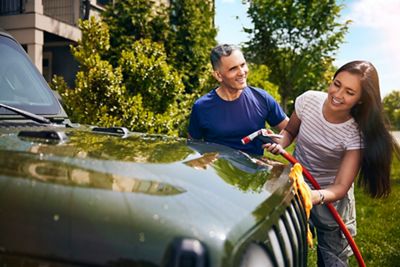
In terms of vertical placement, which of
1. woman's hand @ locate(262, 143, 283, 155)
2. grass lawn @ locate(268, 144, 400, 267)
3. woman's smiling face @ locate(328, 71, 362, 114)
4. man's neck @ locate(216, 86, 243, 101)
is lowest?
grass lawn @ locate(268, 144, 400, 267)

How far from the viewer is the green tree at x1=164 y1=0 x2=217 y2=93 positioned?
10391 mm

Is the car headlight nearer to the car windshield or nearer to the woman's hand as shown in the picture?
the woman's hand

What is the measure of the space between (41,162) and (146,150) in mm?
491

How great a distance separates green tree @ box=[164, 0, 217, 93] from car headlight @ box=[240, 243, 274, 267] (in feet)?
28.8

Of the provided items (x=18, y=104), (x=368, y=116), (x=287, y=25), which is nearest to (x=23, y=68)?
(x=18, y=104)

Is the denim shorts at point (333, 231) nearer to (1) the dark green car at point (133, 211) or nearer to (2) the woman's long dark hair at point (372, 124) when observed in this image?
(2) the woman's long dark hair at point (372, 124)

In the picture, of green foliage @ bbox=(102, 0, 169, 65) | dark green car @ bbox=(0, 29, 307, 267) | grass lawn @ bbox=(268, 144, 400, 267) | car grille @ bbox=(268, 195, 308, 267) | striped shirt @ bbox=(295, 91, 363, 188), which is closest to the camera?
dark green car @ bbox=(0, 29, 307, 267)

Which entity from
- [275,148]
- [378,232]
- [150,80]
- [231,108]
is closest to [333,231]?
[275,148]

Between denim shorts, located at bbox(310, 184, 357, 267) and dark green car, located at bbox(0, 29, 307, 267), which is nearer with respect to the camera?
dark green car, located at bbox(0, 29, 307, 267)

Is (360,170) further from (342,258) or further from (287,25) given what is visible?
(287,25)

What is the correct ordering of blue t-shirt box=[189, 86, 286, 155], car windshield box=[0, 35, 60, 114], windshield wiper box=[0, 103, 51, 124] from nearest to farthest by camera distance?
windshield wiper box=[0, 103, 51, 124] → car windshield box=[0, 35, 60, 114] → blue t-shirt box=[189, 86, 286, 155]

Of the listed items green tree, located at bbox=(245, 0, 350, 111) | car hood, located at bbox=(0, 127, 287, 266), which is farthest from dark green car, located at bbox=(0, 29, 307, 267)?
green tree, located at bbox=(245, 0, 350, 111)

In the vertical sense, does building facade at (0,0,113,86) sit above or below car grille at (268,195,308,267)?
above

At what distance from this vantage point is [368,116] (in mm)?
2738
